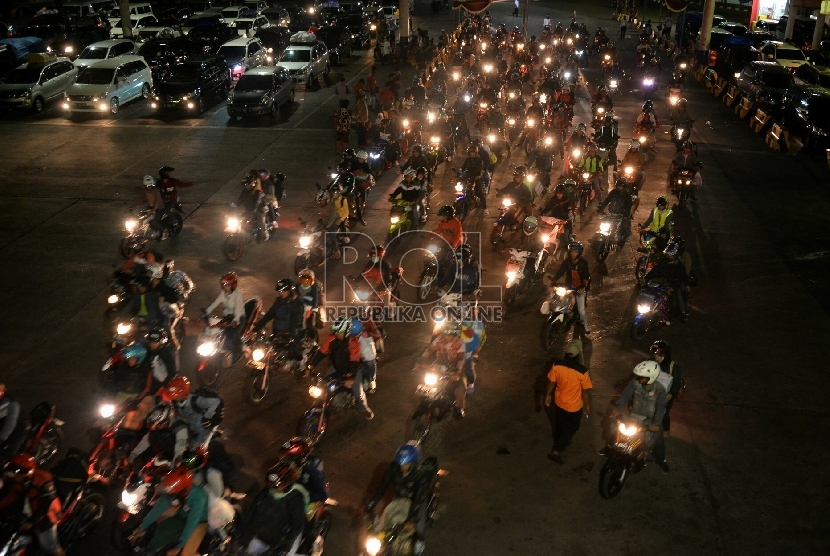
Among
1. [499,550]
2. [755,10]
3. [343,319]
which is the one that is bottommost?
[499,550]

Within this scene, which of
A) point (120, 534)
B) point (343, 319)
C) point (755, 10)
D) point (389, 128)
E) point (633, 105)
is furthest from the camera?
point (755, 10)

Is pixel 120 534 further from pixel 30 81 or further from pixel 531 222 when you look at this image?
pixel 30 81

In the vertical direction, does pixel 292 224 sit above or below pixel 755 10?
below

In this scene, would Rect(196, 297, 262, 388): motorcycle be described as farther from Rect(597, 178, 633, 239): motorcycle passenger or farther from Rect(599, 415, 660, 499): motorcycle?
Rect(597, 178, 633, 239): motorcycle passenger

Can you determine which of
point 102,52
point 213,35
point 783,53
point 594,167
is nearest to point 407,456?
point 594,167

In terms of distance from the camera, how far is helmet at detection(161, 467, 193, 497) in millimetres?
6285

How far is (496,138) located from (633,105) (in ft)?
35.3

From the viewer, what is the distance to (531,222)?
1330 cm

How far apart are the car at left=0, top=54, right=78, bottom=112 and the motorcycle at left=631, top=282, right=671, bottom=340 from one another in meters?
24.5

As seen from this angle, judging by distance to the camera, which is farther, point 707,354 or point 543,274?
point 543,274

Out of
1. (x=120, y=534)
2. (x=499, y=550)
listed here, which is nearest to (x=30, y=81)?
(x=120, y=534)

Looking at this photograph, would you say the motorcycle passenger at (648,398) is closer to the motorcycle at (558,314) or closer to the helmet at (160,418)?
the motorcycle at (558,314)

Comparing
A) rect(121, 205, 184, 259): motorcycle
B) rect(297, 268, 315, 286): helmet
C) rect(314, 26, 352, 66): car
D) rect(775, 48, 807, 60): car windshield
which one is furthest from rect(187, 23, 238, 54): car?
rect(297, 268, 315, 286): helmet

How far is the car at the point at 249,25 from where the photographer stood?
3844 centimetres
